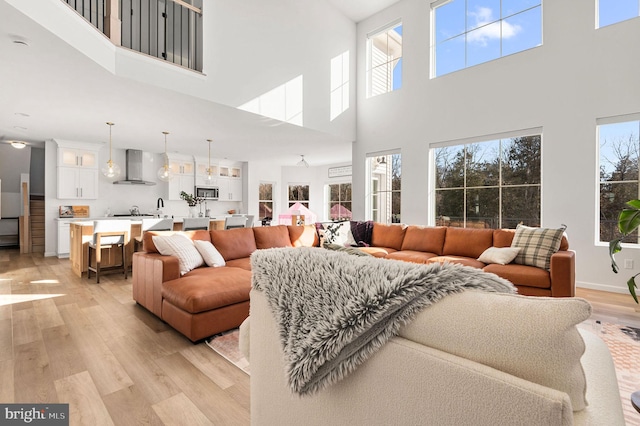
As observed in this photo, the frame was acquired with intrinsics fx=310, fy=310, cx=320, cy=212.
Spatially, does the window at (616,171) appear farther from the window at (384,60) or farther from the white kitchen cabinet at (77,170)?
the white kitchen cabinet at (77,170)

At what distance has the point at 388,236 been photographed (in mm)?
4828

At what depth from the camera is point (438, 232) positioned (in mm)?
4379

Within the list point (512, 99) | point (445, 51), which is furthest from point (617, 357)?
point (445, 51)

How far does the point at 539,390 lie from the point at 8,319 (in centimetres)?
418

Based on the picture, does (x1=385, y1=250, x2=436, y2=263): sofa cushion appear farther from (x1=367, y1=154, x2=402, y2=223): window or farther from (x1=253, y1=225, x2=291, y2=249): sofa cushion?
(x1=367, y1=154, x2=402, y2=223): window

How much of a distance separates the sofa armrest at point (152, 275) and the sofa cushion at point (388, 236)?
3.03m

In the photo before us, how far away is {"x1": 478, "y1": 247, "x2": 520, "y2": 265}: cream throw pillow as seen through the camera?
3457 millimetres

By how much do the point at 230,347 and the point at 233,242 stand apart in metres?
1.60

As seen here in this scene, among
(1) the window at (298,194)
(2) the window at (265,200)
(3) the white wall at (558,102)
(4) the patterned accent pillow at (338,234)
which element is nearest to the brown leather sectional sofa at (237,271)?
(4) the patterned accent pillow at (338,234)

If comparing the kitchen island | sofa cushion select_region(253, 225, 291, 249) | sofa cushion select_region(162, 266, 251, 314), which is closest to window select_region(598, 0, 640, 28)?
sofa cushion select_region(253, 225, 291, 249)

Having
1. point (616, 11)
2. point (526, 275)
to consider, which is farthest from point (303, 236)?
point (616, 11)

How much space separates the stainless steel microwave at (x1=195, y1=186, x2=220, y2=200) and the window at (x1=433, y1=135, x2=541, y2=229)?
628 cm

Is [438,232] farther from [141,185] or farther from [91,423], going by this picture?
[141,185]

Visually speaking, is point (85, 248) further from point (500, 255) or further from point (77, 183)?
point (500, 255)
